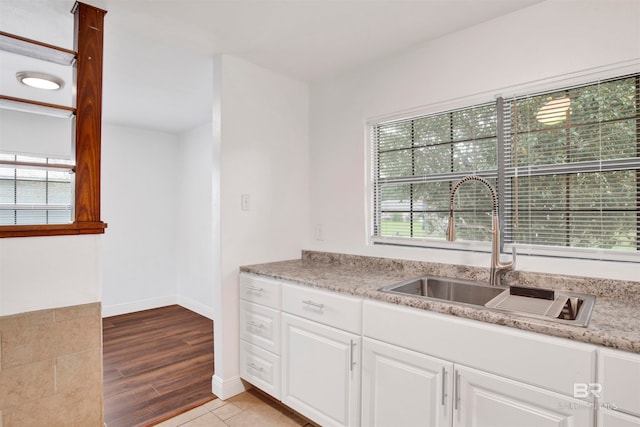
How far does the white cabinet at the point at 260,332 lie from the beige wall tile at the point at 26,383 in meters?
1.05

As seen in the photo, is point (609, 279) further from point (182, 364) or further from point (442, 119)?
point (182, 364)

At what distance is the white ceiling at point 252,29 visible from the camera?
1.81 meters

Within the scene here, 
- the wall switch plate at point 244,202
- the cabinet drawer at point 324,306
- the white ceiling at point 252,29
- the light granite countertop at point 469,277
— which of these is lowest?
the cabinet drawer at point 324,306

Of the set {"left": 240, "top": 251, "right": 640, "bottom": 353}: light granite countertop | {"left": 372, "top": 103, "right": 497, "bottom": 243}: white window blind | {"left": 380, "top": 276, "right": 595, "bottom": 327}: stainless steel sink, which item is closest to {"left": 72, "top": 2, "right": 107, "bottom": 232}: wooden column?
{"left": 240, "top": 251, "right": 640, "bottom": 353}: light granite countertop

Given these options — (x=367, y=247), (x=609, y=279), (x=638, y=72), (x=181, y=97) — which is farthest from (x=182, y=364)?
(x=638, y=72)

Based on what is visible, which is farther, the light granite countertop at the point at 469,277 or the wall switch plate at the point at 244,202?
Answer: the wall switch plate at the point at 244,202

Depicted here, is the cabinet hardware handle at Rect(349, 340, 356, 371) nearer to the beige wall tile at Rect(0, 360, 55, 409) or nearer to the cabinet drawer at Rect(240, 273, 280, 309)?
the cabinet drawer at Rect(240, 273, 280, 309)

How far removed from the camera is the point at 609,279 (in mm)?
1588

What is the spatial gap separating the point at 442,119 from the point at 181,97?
2.34m

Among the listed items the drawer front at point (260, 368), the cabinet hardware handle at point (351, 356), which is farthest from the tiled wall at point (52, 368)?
the cabinet hardware handle at point (351, 356)

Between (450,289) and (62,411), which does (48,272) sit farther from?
(450,289)

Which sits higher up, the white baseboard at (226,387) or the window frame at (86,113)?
the window frame at (86,113)

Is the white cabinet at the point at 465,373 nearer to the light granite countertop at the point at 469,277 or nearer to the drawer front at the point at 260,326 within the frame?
the light granite countertop at the point at 469,277

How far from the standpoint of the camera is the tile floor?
81.1 inches
